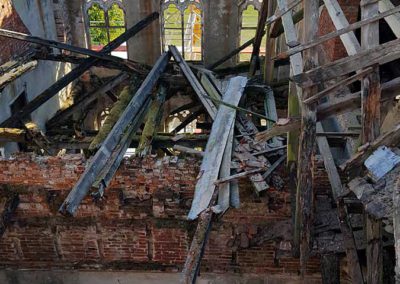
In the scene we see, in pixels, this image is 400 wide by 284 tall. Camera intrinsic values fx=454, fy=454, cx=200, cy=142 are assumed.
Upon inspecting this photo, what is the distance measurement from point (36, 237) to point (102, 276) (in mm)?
1143

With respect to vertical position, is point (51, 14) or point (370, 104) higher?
point (51, 14)

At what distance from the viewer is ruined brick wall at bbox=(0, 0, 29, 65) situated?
27.5 feet

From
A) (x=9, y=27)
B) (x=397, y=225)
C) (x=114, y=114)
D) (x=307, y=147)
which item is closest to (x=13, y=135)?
(x=114, y=114)

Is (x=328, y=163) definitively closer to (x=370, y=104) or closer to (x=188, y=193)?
(x=370, y=104)

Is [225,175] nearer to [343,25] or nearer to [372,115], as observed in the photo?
[372,115]

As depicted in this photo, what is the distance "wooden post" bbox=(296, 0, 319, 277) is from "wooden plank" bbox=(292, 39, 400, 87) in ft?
0.47

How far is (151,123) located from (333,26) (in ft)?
11.5

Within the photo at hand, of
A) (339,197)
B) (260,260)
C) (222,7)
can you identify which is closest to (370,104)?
(339,197)

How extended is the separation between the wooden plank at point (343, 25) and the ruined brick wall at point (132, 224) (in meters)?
1.96

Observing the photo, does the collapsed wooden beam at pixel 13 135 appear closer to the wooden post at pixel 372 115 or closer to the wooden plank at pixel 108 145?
the wooden plank at pixel 108 145

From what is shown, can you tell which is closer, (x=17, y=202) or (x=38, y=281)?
(x=17, y=202)

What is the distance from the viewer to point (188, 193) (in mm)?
6047

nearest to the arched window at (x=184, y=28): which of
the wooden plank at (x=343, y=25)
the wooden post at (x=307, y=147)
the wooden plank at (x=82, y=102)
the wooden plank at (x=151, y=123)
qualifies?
the wooden plank at (x=82, y=102)

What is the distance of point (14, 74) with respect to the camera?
775 centimetres
